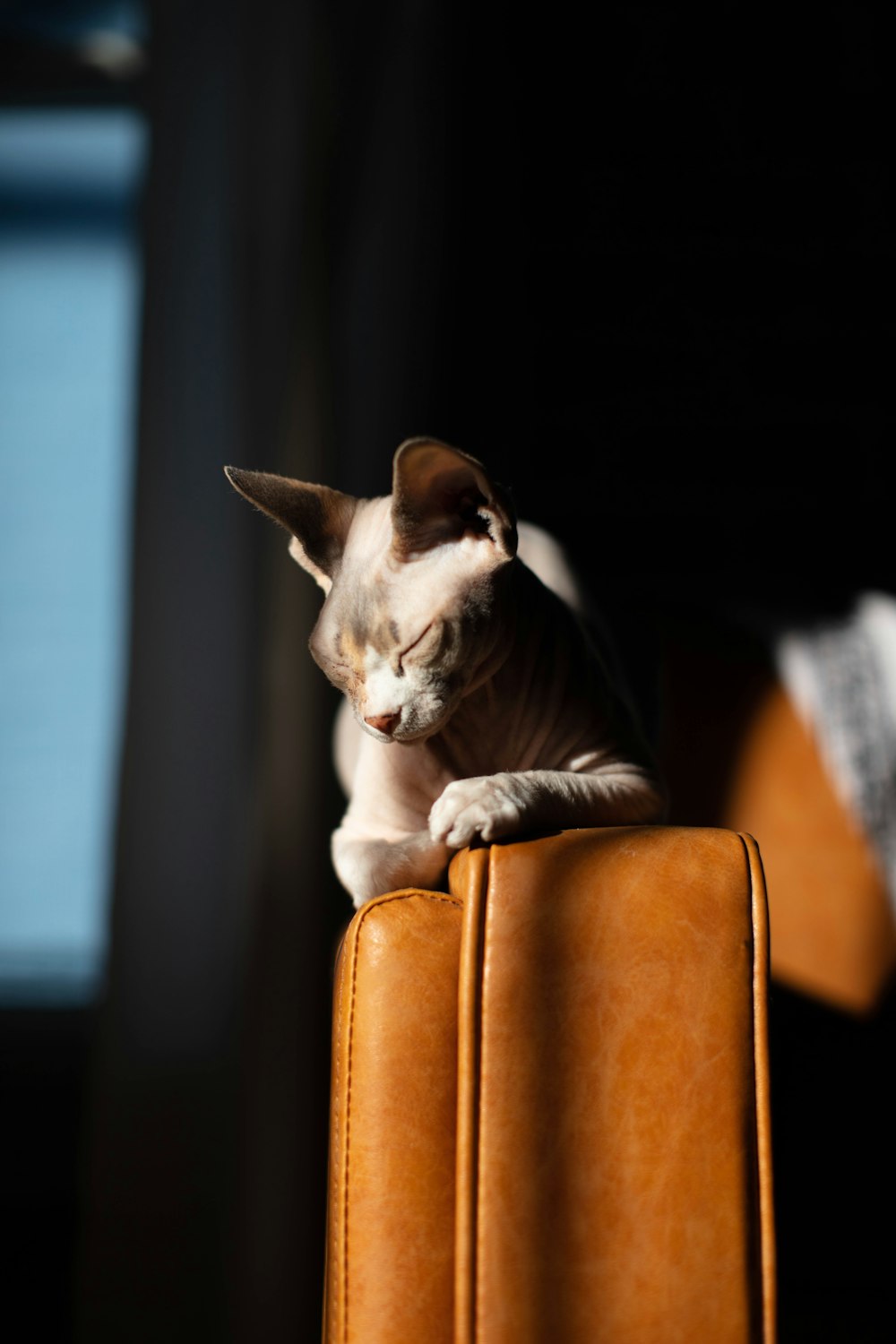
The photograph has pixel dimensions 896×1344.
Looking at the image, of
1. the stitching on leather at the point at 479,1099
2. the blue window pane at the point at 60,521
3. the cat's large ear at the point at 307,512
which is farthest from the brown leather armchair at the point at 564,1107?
the blue window pane at the point at 60,521

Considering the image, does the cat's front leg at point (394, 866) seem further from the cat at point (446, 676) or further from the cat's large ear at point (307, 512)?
the cat's large ear at point (307, 512)

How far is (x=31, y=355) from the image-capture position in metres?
1.79

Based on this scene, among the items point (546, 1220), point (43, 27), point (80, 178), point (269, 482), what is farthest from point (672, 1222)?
point (43, 27)

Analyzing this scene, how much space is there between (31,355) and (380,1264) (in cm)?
160

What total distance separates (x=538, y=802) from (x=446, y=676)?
101 mm

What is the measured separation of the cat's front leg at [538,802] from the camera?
2.10ft

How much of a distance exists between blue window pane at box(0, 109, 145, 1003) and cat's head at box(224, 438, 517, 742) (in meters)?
1.13

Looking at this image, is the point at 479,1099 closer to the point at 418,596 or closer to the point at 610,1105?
the point at 610,1105

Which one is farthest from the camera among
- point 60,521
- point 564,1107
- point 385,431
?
point 60,521

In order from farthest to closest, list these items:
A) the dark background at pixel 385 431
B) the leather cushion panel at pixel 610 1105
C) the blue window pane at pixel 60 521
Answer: the blue window pane at pixel 60 521 < the dark background at pixel 385 431 < the leather cushion panel at pixel 610 1105

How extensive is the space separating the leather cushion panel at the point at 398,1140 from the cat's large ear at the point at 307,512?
23 cm

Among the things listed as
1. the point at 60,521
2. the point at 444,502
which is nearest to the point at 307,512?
the point at 444,502

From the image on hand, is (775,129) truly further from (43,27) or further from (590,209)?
(43,27)

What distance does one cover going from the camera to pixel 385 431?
165cm
